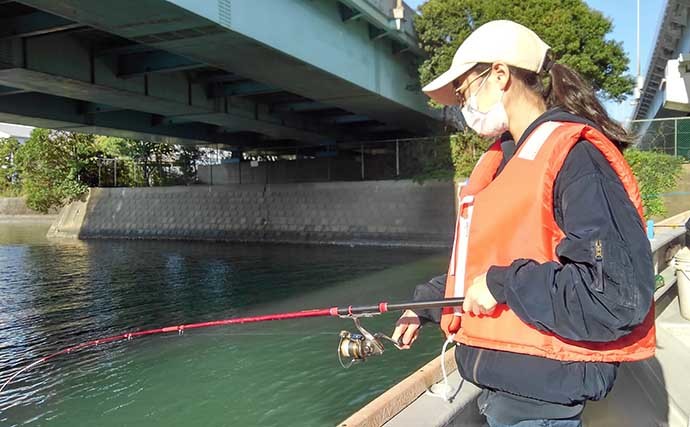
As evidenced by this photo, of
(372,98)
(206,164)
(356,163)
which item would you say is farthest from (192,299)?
(206,164)

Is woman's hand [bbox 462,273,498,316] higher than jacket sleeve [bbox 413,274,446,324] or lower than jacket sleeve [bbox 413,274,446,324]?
higher

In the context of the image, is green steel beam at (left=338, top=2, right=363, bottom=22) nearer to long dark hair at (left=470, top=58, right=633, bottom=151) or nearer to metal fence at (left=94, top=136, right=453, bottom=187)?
metal fence at (left=94, top=136, right=453, bottom=187)

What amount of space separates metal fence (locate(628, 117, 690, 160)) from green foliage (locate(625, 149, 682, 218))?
1682mm

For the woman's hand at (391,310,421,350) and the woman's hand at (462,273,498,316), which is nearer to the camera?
the woman's hand at (462,273,498,316)

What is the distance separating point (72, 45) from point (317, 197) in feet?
Answer: 40.3

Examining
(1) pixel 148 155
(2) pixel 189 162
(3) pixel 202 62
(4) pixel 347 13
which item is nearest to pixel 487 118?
(3) pixel 202 62

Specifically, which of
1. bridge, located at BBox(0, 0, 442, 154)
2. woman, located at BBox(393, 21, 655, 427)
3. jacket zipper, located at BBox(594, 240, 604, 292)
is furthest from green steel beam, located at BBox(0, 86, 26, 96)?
jacket zipper, located at BBox(594, 240, 604, 292)

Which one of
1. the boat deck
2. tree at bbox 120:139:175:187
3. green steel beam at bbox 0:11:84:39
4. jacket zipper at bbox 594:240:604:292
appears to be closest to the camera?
jacket zipper at bbox 594:240:604:292

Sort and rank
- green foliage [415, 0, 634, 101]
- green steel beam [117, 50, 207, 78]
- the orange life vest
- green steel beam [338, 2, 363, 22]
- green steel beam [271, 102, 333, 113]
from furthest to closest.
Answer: green steel beam [271, 102, 333, 113] → green foliage [415, 0, 634, 101] → green steel beam [117, 50, 207, 78] → green steel beam [338, 2, 363, 22] → the orange life vest

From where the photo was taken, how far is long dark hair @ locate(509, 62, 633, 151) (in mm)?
1656

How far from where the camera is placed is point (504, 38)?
5.41 feet

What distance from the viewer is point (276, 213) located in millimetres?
24219

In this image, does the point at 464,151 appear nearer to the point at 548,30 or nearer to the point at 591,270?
the point at 548,30

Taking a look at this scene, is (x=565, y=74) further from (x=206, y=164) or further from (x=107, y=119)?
(x=206, y=164)
